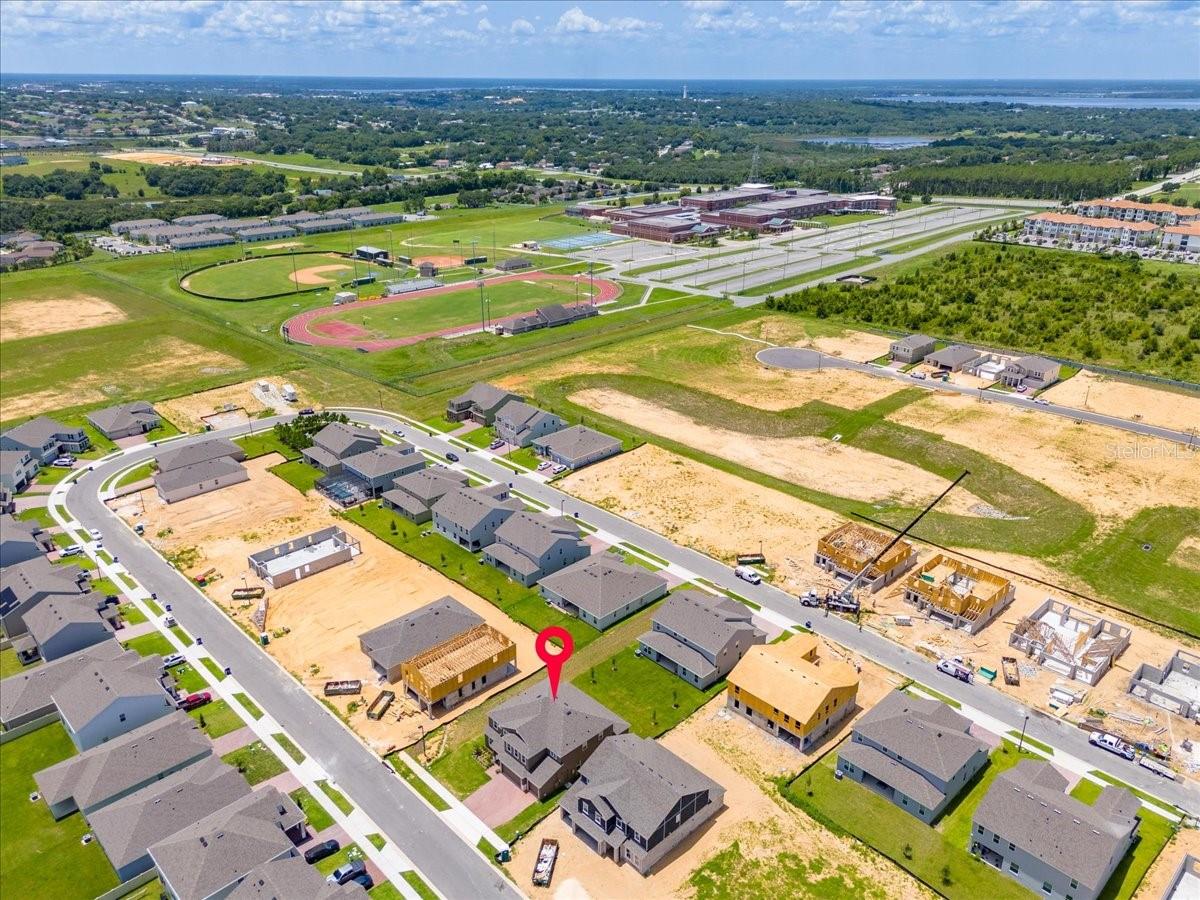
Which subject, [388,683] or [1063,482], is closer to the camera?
[388,683]

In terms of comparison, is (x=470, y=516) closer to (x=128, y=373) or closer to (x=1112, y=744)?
(x=1112, y=744)

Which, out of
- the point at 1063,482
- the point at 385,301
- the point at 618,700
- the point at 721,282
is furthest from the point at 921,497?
the point at 385,301

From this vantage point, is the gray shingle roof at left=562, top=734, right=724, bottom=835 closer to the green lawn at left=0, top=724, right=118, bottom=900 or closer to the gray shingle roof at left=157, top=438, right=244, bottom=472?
the green lawn at left=0, top=724, right=118, bottom=900

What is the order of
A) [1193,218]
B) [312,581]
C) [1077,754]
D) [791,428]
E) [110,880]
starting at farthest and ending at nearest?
1. [1193,218]
2. [791,428]
3. [312,581]
4. [1077,754]
5. [110,880]

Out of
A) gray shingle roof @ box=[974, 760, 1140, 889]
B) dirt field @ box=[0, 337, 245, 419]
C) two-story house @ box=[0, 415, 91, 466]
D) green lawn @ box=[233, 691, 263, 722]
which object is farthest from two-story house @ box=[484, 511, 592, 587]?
dirt field @ box=[0, 337, 245, 419]

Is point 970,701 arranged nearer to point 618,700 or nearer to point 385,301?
point 618,700

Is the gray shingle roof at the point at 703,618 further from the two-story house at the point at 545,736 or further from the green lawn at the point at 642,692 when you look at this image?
the two-story house at the point at 545,736

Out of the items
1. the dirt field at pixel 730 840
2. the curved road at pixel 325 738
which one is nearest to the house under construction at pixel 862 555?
the dirt field at pixel 730 840
